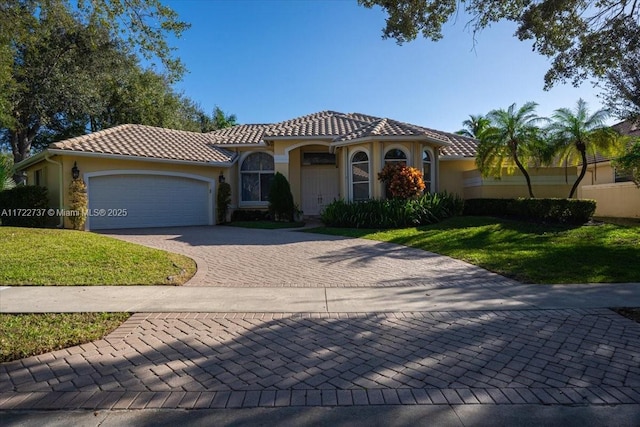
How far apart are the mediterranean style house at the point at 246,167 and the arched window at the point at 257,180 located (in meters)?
0.05

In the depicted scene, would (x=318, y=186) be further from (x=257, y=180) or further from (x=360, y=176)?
(x=360, y=176)

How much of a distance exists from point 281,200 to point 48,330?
1342 cm

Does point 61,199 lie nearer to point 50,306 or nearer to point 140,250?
point 140,250

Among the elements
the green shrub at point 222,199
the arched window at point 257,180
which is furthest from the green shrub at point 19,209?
the arched window at point 257,180

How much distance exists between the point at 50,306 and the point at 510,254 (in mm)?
9549

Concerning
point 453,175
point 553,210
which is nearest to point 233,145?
point 453,175

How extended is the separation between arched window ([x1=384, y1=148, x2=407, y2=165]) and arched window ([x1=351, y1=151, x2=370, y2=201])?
0.88 m

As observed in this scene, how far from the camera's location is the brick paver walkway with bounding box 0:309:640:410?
332 cm

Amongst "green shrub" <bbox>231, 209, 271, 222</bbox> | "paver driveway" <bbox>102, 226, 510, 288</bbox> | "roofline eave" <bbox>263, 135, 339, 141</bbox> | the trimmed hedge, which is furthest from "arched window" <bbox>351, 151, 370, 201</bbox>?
the trimmed hedge

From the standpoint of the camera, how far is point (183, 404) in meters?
3.21

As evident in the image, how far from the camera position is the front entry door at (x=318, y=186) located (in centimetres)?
2016

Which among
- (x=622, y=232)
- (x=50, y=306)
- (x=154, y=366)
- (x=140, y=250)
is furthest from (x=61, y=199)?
(x=622, y=232)

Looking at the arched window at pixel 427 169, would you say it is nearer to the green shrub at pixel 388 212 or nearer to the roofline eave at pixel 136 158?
the green shrub at pixel 388 212

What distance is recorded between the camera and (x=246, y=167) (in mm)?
20484
